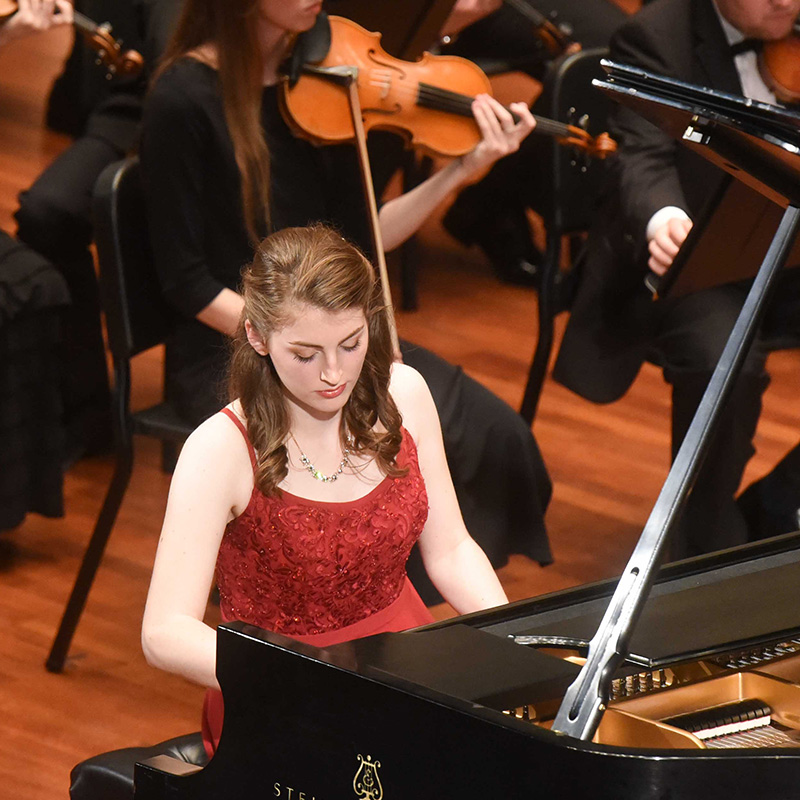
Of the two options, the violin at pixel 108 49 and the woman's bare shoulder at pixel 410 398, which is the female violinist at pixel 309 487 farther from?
the violin at pixel 108 49

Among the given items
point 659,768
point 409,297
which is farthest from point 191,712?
point 409,297

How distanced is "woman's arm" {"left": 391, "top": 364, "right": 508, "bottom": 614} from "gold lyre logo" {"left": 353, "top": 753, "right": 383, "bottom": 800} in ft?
1.76

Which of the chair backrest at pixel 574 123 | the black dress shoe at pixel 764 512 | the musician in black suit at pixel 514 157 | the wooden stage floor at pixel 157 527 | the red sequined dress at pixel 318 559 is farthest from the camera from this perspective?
the musician in black suit at pixel 514 157

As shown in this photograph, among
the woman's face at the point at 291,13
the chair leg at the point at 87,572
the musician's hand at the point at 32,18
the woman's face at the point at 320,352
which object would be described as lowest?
the chair leg at the point at 87,572

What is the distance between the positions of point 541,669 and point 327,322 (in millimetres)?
456

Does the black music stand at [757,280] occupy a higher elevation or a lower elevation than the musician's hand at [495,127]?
higher

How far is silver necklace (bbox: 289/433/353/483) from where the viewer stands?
1.67m

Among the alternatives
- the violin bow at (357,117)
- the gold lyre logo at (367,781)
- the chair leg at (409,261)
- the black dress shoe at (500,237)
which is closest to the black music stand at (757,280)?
the gold lyre logo at (367,781)

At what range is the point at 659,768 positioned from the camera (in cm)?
111

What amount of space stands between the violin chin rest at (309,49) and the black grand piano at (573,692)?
3.73ft

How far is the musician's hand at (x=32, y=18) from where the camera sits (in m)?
2.80

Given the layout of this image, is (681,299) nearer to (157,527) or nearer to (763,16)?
(763,16)

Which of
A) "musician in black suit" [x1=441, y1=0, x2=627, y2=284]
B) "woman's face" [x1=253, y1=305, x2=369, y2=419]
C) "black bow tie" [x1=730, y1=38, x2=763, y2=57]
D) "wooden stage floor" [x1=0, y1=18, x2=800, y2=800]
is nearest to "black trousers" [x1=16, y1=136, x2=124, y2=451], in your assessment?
"wooden stage floor" [x1=0, y1=18, x2=800, y2=800]

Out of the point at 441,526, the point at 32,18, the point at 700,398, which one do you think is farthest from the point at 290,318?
the point at 32,18
